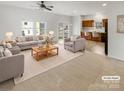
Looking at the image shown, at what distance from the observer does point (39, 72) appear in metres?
4.00

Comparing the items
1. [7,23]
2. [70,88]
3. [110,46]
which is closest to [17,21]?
[7,23]

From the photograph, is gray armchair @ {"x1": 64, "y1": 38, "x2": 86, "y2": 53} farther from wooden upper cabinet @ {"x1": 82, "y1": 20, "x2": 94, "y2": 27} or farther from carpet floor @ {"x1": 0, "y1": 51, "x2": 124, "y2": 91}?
wooden upper cabinet @ {"x1": 82, "y1": 20, "x2": 94, "y2": 27}

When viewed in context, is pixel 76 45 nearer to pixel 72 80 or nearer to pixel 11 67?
pixel 72 80

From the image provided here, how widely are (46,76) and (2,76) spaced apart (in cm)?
117

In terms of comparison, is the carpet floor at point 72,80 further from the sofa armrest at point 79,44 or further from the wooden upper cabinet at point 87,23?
the wooden upper cabinet at point 87,23

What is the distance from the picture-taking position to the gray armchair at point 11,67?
317 cm

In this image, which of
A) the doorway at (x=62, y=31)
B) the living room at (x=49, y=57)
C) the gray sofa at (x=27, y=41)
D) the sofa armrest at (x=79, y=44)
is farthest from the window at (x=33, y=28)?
the sofa armrest at (x=79, y=44)

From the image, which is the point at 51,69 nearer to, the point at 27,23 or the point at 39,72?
the point at 39,72

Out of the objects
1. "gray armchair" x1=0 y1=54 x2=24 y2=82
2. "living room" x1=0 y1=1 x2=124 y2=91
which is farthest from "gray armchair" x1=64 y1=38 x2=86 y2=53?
"gray armchair" x1=0 y1=54 x2=24 y2=82

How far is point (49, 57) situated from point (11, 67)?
2596 mm

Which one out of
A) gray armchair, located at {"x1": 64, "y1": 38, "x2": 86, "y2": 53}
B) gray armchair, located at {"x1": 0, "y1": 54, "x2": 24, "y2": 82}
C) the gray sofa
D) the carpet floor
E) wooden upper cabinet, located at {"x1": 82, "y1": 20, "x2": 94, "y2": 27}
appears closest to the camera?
the carpet floor

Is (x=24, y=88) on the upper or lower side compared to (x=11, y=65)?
lower

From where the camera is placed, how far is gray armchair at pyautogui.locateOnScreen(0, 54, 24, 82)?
317cm

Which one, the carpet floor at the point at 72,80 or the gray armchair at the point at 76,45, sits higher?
the gray armchair at the point at 76,45
